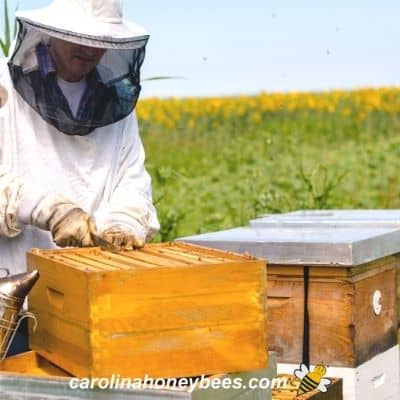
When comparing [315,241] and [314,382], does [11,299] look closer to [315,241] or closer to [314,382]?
[314,382]

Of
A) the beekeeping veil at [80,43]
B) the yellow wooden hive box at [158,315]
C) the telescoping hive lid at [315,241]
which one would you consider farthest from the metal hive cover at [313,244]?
the yellow wooden hive box at [158,315]

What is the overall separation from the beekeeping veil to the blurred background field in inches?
75.9

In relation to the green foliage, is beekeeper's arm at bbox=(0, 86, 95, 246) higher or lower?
higher

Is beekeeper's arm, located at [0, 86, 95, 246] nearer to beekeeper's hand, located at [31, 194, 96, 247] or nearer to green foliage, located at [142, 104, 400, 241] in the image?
beekeeper's hand, located at [31, 194, 96, 247]

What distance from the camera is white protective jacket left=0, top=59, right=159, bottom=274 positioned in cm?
290

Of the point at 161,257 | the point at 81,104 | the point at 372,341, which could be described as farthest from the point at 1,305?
the point at 372,341

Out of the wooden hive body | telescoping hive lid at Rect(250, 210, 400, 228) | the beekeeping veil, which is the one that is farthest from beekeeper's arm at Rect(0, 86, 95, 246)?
telescoping hive lid at Rect(250, 210, 400, 228)

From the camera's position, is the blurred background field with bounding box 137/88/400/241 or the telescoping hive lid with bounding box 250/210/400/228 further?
the blurred background field with bounding box 137/88/400/241

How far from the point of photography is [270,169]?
10039 mm

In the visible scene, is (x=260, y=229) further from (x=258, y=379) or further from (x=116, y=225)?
(x=258, y=379)

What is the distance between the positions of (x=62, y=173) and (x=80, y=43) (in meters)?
0.39

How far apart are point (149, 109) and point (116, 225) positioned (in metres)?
15.3

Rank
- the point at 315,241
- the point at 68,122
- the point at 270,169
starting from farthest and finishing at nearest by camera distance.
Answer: the point at 270,169 → the point at 315,241 → the point at 68,122

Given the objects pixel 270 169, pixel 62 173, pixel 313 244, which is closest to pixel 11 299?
pixel 62 173
